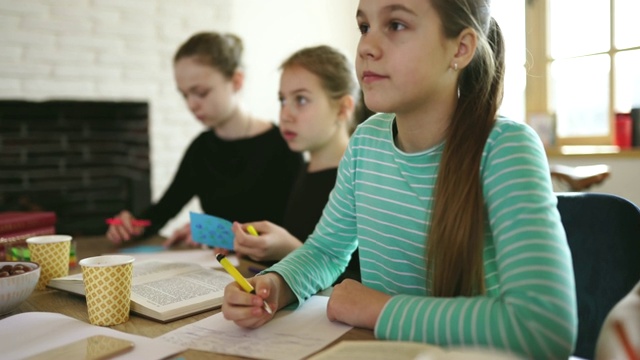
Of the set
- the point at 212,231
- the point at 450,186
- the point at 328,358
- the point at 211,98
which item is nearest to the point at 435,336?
the point at 328,358

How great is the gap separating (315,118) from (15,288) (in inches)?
33.6

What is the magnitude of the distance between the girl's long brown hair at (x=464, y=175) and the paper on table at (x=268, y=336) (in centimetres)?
19

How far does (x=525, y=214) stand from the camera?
69 centimetres

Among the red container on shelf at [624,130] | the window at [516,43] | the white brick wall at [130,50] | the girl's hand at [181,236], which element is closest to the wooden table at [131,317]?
the girl's hand at [181,236]

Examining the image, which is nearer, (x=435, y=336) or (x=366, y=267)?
(x=435, y=336)

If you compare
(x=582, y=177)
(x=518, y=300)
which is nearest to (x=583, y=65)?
(x=582, y=177)

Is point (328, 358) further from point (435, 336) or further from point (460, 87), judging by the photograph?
point (460, 87)

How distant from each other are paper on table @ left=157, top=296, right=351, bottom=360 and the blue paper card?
0.43 metres

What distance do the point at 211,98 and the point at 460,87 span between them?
108cm

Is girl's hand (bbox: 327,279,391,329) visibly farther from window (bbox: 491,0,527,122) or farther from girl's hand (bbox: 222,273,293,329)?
window (bbox: 491,0,527,122)

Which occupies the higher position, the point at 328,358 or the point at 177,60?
the point at 177,60

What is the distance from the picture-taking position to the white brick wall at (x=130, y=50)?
8.96ft

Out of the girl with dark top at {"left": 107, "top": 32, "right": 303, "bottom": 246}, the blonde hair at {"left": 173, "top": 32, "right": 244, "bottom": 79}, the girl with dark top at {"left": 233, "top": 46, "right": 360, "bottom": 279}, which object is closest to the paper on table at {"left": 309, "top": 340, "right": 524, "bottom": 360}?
the girl with dark top at {"left": 233, "top": 46, "right": 360, "bottom": 279}

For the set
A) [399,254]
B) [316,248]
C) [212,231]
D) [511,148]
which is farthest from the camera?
[212,231]
